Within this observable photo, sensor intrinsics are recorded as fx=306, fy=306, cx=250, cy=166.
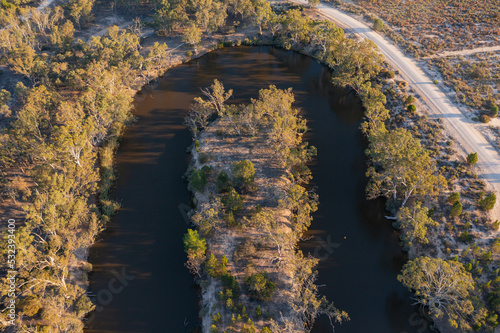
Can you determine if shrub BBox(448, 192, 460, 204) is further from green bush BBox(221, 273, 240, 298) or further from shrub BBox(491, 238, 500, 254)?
green bush BBox(221, 273, 240, 298)

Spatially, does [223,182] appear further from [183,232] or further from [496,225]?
[496,225]

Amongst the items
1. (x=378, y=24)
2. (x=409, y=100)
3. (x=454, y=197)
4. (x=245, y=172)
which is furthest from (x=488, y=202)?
(x=378, y=24)

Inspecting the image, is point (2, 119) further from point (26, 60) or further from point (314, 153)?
point (314, 153)

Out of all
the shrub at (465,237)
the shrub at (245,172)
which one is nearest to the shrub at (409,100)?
the shrub at (465,237)

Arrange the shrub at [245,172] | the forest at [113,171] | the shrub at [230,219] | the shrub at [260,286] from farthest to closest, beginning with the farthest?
1. the shrub at [245,172]
2. the shrub at [230,219]
3. the shrub at [260,286]
4. the forest at [113,171]

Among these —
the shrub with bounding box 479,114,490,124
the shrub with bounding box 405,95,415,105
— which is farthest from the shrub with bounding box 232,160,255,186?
the shrub with bounding box 479,114,490,124

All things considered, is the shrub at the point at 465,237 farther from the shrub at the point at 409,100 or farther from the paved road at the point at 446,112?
the shrub at the point at 409,100
